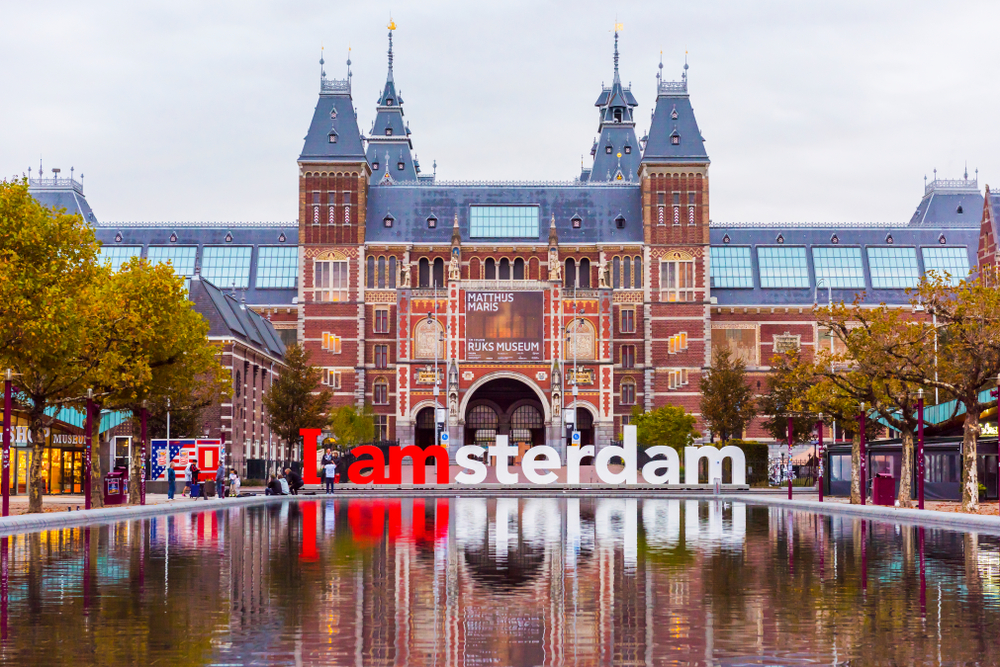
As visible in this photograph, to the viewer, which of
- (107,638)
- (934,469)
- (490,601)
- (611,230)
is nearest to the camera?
(107,638)

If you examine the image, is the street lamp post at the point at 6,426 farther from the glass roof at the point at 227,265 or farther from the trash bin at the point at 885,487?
the glass roof at the point at 227,265

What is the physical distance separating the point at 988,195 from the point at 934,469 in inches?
1353

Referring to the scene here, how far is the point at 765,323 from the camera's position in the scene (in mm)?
91500

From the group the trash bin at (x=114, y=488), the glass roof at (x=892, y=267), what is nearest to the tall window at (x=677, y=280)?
the glass roof at (x=892, y=267)

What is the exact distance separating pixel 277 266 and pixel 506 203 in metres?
19.2

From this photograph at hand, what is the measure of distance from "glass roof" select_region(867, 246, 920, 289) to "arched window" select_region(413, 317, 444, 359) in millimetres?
34172

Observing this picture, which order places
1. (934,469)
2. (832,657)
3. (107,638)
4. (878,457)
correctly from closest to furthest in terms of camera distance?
1. (832,657)
2. (107,638)
3. (934,469)
4. (878,457)

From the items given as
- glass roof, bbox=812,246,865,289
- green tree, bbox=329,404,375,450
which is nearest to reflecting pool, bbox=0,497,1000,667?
green tree, bbox=329,404,375,450

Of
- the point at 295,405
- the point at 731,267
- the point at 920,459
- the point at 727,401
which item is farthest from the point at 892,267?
the point at 920,459

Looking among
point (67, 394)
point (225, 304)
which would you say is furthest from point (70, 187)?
point (67, 394)

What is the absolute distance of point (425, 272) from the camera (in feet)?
298

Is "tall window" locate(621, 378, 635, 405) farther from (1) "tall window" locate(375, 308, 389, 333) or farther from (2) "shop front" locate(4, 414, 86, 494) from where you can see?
(2) "shop front" locate(4, 414, 86, 494)

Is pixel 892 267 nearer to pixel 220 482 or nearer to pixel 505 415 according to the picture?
pixel 505 415

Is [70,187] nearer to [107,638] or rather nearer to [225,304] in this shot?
[225,304]
